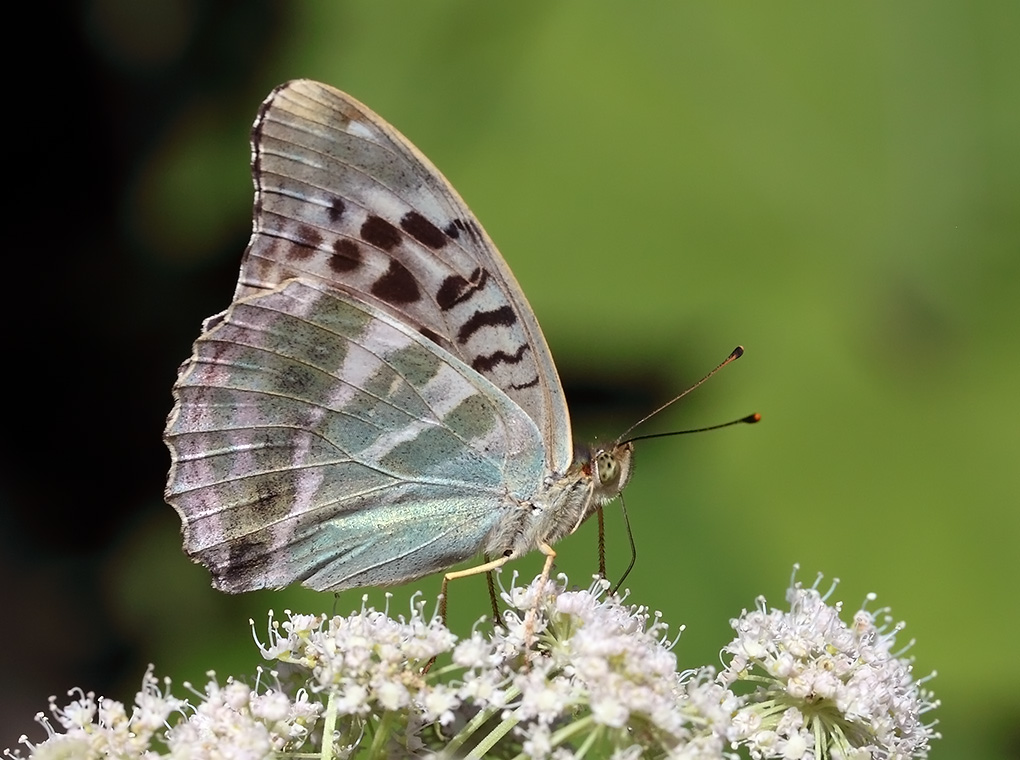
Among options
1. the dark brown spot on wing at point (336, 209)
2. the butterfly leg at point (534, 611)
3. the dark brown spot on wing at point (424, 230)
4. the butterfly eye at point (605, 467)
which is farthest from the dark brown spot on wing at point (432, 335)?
the butterfly leg at point (534, 611)

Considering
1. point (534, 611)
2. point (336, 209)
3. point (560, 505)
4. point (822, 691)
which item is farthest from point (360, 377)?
point (822, 691)

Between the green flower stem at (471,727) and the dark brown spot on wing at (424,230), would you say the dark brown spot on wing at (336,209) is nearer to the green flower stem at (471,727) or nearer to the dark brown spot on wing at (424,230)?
the dark brown spot on wing at (424,230)

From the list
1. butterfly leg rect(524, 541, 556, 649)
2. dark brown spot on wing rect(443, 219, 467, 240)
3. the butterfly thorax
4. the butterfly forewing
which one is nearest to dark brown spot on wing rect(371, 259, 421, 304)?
the butterfly forewing

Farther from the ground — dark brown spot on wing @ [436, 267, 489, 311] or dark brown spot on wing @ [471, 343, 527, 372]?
dark brown spot on wing @ [436, 267, 489, 311]

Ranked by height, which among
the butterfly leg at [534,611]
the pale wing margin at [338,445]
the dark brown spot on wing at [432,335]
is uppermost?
the dark brown spot on wing at [432,335]

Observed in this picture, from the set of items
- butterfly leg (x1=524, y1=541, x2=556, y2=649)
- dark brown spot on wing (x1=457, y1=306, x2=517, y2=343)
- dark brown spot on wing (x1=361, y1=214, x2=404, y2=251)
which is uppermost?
dark brown spot on wing (x1=361, y1=214, x2=404, y2=251)

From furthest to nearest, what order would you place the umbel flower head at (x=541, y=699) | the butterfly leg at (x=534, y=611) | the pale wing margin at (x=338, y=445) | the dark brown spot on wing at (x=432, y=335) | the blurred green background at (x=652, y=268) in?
the blurred green background at (x=652, y=268)
the dark brown spot on wing at (x=432, y=335)
the pale wing margin at (x=338, y=445)
the butterfly leg at (x=534, y=611)
the umbel flower head at (x=541, y=699)

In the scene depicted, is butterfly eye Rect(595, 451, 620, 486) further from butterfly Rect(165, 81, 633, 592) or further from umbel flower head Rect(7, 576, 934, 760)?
umbel flower head Rect(7, 576, 934, 760)
